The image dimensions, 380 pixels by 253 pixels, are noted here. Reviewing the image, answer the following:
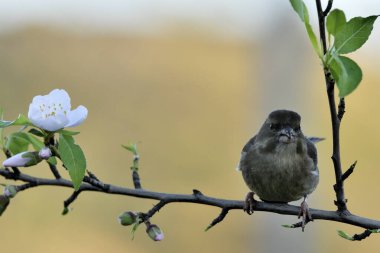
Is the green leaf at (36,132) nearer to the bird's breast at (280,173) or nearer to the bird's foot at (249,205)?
the bird's foot at (249,205)

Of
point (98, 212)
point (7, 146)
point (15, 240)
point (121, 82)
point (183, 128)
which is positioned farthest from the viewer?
point (121, 82)

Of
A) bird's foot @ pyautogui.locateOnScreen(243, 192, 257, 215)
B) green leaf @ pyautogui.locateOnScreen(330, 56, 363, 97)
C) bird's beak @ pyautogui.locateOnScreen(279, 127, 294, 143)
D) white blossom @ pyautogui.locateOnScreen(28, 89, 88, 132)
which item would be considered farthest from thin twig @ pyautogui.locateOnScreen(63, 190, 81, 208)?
bird's beak @ pyautogui.locateOnScreen(279, 127, 294, 143)

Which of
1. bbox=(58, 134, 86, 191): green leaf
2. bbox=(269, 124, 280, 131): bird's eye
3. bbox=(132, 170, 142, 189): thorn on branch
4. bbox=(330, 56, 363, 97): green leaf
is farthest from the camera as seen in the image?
bbox=(269, 124, 280, 131): bird's eye

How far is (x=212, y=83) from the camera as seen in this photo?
14.3m

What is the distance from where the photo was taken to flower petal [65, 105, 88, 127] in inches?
73.7

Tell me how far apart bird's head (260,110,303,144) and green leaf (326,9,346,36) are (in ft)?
3.70

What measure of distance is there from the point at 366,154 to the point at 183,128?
3.40 m

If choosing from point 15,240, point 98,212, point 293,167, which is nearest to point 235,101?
point 98,212

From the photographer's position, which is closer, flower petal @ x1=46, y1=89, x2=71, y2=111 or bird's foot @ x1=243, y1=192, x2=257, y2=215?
flower petal @ x1=46, y1=89, x2=71, y2=111

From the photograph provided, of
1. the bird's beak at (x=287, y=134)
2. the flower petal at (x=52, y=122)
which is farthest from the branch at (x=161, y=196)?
the bird's beak at (x=287, y=134)

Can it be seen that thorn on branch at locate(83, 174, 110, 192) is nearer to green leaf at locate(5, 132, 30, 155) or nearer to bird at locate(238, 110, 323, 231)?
green leaf at locate(5, 132, 30, 155)

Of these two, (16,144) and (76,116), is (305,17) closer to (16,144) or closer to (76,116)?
(76,116)

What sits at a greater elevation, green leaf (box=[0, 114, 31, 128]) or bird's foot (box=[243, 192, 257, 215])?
green leaf (box=[0, 114, 31, 128])

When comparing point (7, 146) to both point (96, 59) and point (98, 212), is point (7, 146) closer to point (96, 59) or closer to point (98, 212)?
point (98, 212)
